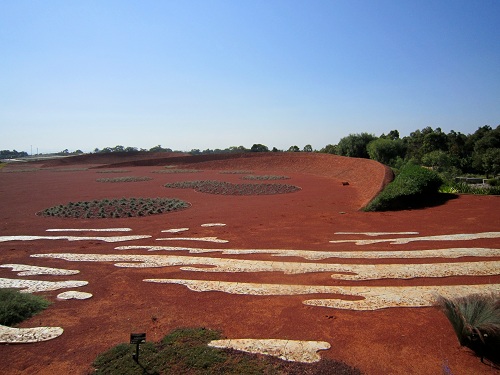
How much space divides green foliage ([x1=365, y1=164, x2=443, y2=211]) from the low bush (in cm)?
1472

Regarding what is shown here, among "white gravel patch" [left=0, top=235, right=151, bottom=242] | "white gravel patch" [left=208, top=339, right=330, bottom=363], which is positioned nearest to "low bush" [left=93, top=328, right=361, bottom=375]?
"white gravel patch" [left=208, top=339, right=330, bottom=363]

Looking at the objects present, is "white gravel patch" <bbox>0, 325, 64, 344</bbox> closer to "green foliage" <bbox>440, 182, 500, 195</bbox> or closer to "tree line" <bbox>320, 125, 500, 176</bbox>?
"green foliage" <bbox>440, 182, 500, 195</bbox>

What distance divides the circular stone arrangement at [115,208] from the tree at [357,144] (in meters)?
41.8

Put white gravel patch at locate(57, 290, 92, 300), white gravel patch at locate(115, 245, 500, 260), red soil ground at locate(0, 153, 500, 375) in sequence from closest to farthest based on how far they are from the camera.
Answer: red soil ground at locate(0, 153, 500, 375)
white gravel patch at locate(57, 290, 92, 300)
white gravel patch at locate(115, 245, 500, 260)

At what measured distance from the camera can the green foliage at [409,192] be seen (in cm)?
1842

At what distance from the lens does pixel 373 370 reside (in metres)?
4.81

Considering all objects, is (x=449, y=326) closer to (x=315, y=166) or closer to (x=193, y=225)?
(x=193, y=225)

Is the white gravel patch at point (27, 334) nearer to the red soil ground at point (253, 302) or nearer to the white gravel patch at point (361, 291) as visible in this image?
the red soil ground at point (253, 302)

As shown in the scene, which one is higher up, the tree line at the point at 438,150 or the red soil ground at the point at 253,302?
the tree line at the point at 438,150

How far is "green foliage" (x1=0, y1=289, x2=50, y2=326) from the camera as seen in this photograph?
253 inches

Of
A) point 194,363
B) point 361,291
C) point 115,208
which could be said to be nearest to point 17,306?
point 194,363

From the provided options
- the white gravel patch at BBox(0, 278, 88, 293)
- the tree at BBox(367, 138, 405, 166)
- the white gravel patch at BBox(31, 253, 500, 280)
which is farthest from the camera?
the tree at BBox(367, 138, 405, 166)

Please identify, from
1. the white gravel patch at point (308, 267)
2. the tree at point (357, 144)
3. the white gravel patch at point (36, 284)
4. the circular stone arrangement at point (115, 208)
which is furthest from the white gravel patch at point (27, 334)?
the tree at point (357, 144)

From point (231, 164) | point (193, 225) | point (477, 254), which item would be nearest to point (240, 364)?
point (477, 254)
